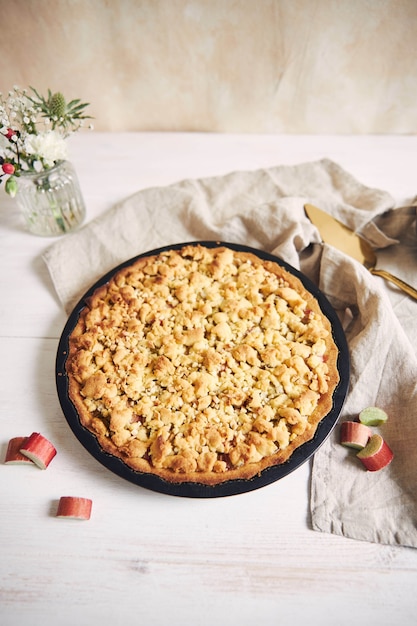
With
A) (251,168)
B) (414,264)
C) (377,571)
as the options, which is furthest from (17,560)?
(251,168)

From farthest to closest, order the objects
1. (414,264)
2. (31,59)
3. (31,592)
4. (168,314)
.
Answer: (31,59) → (414,264) → (168,314) → (31,592)

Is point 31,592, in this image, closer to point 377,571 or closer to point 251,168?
point 377,571

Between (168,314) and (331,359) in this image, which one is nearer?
(331,359)

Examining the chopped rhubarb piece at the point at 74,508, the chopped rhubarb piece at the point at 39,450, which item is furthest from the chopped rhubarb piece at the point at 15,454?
the chopped rhubarb piece at the point at 74,508

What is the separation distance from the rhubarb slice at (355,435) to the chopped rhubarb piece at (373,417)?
0.8 inches

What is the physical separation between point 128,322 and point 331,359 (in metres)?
0.50

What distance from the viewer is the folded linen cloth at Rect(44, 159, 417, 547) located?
39.8 inches

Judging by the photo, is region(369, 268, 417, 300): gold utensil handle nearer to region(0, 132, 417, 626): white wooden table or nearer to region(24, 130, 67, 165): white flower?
region(0, 132, 417, 626): white wooden table

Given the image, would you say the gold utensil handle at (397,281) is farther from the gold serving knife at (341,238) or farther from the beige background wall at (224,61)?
the beige background wall at (224,61)

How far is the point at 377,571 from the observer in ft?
3.04

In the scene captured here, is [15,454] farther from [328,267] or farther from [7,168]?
[328,267]

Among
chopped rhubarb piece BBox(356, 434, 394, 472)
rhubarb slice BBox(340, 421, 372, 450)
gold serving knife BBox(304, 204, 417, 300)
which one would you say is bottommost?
chopped rhubarb piece BBox(356, 434, 394, 472)

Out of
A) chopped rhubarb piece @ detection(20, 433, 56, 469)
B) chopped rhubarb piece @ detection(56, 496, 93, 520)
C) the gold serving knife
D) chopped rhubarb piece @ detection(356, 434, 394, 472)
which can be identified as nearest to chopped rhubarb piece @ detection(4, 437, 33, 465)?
chopped rhubarb piece @ detection(20, 433, 56, 469)

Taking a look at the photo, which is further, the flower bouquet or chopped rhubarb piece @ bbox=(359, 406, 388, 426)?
the flower bouquet
